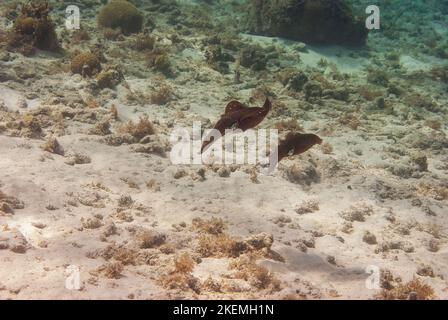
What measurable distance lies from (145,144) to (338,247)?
13.1 feet

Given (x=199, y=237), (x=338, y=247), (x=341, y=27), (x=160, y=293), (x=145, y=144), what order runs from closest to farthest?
(x=160, y=293) < (x=199, y=237) < (x=338, y=247) < (x=145, y=144) < (x=341, y=27)

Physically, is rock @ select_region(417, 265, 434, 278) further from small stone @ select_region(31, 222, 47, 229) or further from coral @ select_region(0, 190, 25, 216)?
coral @ select_region(0, 190, 25, 216)

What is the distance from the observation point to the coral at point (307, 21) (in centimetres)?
1578

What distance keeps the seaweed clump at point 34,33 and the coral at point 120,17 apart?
245 centimetres

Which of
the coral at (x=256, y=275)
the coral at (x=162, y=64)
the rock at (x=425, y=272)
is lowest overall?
the rock at (x=425, y=272)

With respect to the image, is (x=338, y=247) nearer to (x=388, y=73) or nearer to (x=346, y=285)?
(x=346, y=285)

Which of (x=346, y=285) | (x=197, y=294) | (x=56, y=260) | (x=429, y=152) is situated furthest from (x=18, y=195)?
(x=429, y=152)

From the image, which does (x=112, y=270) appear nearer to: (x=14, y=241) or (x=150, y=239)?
(x=150, y=239)

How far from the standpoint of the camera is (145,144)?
7629 millimetres

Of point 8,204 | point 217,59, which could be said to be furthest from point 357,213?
point 217,59

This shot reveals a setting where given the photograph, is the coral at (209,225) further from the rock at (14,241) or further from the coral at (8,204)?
the coral at (8,204)

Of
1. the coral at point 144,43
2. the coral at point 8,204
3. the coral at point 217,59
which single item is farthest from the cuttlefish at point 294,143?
the coral at point 144,43

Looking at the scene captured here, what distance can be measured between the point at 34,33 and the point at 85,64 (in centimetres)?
211

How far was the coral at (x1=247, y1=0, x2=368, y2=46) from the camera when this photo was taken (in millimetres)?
15781
